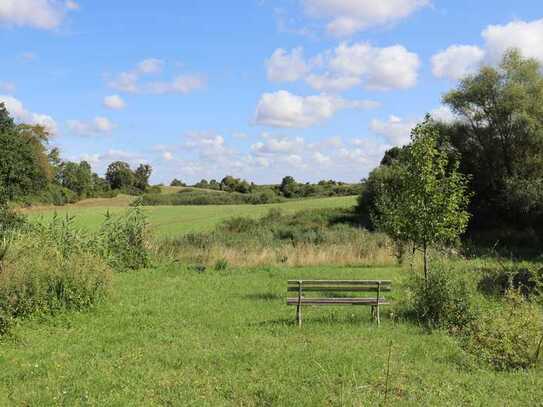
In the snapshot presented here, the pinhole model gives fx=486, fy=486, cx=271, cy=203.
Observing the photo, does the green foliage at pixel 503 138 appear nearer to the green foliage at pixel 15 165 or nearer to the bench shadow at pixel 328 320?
the bench shadow at pixel 328 320

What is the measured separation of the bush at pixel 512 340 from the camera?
7.10 metres

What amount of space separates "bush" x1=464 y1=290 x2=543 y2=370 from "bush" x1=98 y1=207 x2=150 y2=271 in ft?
45.7

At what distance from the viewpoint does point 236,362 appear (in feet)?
23.5

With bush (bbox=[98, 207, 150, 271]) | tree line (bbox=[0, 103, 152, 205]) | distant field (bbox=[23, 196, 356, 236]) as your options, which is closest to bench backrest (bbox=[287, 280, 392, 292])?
bush (bbox=[98, 207, 150, 271])

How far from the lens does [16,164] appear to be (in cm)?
2497

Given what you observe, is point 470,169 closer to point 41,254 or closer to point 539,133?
point 539,133

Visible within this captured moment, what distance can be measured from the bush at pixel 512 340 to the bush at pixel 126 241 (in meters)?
13.9

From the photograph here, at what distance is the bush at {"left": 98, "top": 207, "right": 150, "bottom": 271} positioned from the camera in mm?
18625

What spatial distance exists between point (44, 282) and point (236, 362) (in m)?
5.22

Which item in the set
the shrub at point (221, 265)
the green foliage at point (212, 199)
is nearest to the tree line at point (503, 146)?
the shrub at point (221, 265)

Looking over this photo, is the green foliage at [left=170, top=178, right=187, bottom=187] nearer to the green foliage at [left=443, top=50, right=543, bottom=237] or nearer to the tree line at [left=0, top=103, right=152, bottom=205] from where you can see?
the tree line at [left=0, top=103, right=152, bottom=205]

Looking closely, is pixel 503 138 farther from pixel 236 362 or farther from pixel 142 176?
pixel 142 176

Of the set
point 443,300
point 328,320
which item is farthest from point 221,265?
point 443,300

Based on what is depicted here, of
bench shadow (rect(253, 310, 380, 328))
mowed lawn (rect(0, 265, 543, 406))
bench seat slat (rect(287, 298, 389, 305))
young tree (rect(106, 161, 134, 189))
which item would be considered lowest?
bench shadow (rect(253, 310, 380, 328))
